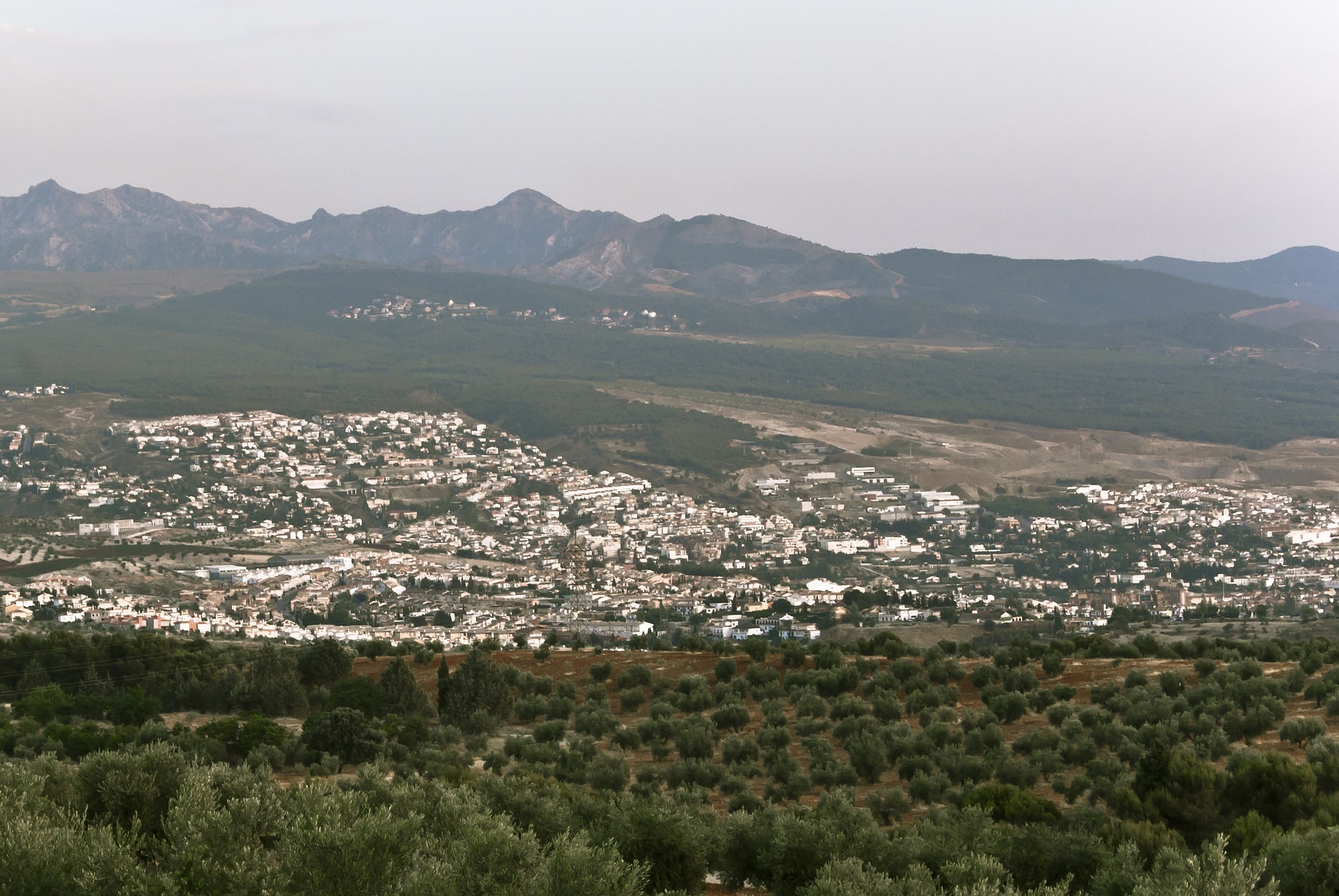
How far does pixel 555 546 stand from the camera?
7494 cm

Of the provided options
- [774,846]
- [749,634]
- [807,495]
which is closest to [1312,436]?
[807,495]

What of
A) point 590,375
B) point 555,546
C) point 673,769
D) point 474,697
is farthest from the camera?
point 590,375

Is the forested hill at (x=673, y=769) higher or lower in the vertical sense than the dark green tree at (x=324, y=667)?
higher

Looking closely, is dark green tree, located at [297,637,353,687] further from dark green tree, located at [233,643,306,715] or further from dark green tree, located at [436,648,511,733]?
dark green tree, located at [436,648,511,733]

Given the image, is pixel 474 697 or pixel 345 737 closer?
pixel 345 737

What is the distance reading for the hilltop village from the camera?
4834cm

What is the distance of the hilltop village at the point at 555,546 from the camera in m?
48.3

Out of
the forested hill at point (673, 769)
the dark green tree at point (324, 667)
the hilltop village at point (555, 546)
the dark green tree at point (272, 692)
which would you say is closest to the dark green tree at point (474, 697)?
the forested hill at point (673, 769)

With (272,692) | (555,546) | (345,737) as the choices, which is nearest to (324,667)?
(272,692)

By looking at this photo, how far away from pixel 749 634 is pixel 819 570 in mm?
24402

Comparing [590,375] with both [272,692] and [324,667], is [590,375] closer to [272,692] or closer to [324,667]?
[324,667]

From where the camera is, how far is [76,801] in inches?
600

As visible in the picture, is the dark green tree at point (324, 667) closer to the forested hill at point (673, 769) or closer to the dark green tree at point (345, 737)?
the forested hill at point (673, 769)

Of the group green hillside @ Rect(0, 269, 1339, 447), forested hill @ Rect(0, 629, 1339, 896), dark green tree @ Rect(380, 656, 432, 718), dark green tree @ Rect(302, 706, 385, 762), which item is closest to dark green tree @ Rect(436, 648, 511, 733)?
forested hill @ Rect(0, 629, 1339, 896)
